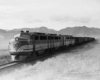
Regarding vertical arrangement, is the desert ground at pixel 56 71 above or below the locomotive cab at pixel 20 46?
below

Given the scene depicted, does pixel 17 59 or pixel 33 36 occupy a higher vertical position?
pixel 33 36

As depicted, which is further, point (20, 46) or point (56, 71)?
point (20, 46)

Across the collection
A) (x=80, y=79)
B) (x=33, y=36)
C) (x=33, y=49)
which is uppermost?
(x=33, y=36)

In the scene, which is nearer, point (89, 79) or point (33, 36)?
point (89, 79)

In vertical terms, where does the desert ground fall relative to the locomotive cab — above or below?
below

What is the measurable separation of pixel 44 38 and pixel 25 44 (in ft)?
13.2

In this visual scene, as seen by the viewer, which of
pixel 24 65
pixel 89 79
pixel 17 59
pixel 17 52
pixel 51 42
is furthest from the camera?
pixel 51 42

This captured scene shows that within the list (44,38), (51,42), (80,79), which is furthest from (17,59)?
(80,79)

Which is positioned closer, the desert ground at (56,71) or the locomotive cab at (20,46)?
the desert ground at (56,71)

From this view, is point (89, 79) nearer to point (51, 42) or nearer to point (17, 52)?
point (17, 52)

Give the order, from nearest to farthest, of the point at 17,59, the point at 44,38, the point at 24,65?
the point at 24,65, the point at 17,59, the point at 44,38

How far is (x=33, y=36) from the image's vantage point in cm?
1797

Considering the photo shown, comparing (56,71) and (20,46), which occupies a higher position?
(20,46)

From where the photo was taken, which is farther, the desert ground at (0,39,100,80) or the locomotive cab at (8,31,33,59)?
the locomotive cab at (8,31,33,59)
